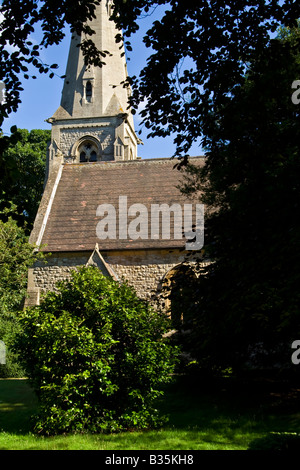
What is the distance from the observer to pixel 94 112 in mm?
39125

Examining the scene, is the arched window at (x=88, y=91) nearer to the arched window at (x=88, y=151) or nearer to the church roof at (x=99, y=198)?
the arched window at (x=88, y=151)

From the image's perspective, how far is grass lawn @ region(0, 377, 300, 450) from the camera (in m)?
7.50

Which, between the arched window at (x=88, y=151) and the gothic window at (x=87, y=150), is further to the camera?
the gothic window at (x=87, y=150)

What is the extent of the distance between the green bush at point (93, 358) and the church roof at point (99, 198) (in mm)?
8740

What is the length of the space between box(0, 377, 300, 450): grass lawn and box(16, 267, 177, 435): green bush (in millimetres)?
467

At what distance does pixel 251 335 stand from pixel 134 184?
1188 cm

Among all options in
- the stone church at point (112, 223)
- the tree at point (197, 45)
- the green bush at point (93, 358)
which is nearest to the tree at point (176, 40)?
the tree at point (197, 45)

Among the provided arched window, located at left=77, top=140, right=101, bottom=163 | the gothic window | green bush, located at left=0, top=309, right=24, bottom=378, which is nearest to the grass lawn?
green bush, located at left=0, top=309, right=24, bottom=378

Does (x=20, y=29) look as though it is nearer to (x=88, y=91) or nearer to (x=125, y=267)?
(x=125, y=267)

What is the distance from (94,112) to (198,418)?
108ft

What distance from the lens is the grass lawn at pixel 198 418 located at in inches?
295

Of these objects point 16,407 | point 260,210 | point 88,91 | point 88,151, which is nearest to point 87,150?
point 88,151

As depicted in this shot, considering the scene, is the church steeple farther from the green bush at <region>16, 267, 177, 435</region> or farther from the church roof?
the green bush at <region>16, 267, 177, 435</region>

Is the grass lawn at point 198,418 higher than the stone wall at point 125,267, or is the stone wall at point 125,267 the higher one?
the stone wall at point 125,267
